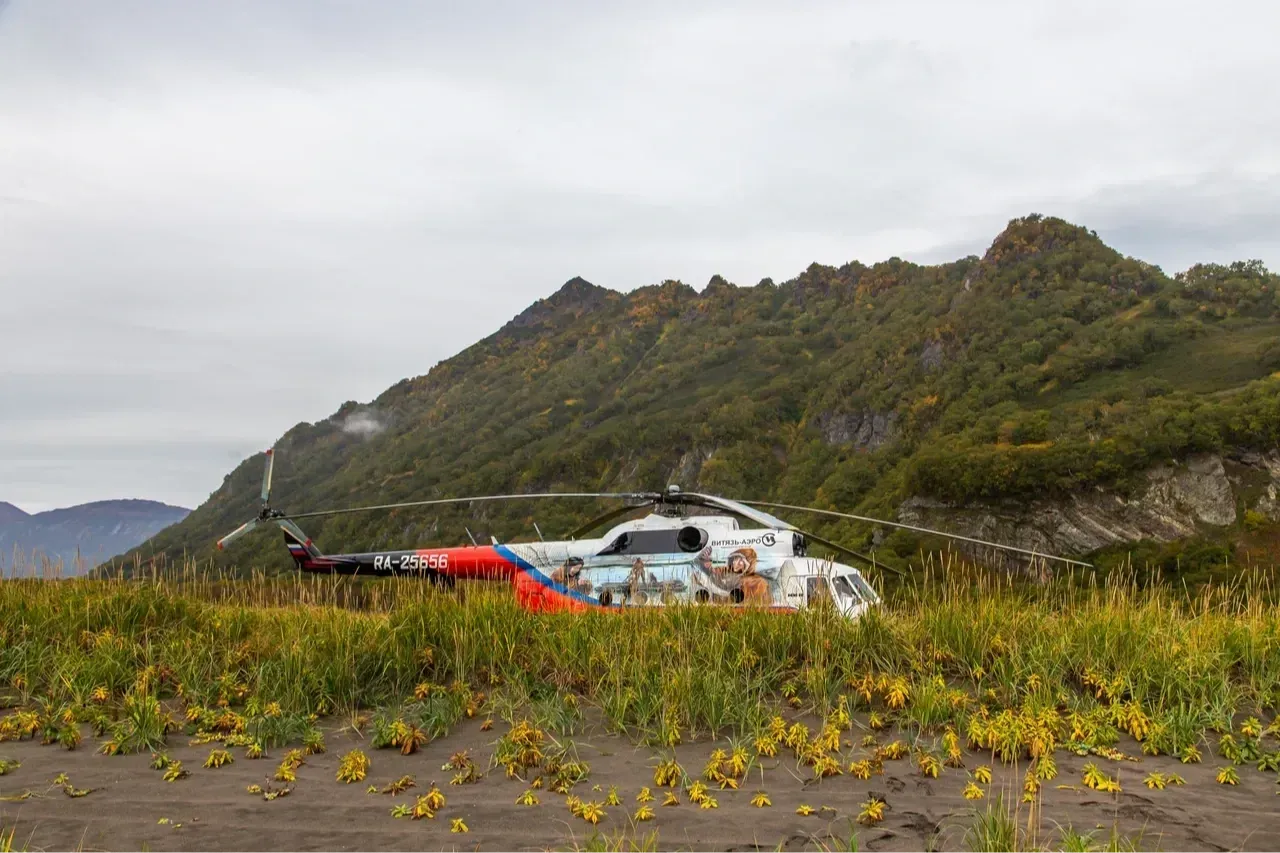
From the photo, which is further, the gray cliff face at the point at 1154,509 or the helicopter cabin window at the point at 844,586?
the gray cliff face at the point at 1154,509

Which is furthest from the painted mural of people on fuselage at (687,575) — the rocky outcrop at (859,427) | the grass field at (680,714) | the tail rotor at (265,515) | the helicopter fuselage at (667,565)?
the rocky outcrop at (859,427)

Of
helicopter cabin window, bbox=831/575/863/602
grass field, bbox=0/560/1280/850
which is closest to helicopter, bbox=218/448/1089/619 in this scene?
helicopter cabin window, bbox=831/575/863/602

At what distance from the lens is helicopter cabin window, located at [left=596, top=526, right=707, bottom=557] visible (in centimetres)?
1301

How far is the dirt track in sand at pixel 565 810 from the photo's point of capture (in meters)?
4.80

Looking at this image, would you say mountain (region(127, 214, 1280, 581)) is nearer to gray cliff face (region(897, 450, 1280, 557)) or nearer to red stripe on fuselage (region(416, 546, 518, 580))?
gray cliff face (region(897, 450, 1280, 557))

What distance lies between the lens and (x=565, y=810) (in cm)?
527

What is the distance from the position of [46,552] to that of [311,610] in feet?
11.9

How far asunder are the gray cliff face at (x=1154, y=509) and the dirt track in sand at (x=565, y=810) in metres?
49.5

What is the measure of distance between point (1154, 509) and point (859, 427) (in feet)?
209

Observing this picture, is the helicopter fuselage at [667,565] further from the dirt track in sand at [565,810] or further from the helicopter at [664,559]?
the dirt track in sand at [565,810]

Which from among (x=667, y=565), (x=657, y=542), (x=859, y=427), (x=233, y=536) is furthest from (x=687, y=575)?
(x=859, y=427)

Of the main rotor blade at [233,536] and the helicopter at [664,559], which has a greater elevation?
the main rotor blade at [233,536]

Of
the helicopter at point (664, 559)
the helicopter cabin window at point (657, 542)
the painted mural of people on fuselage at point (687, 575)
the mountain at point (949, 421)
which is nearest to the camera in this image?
the helicopter at point (664, 559)

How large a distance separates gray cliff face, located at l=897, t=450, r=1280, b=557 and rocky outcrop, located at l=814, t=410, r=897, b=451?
45926 mm
